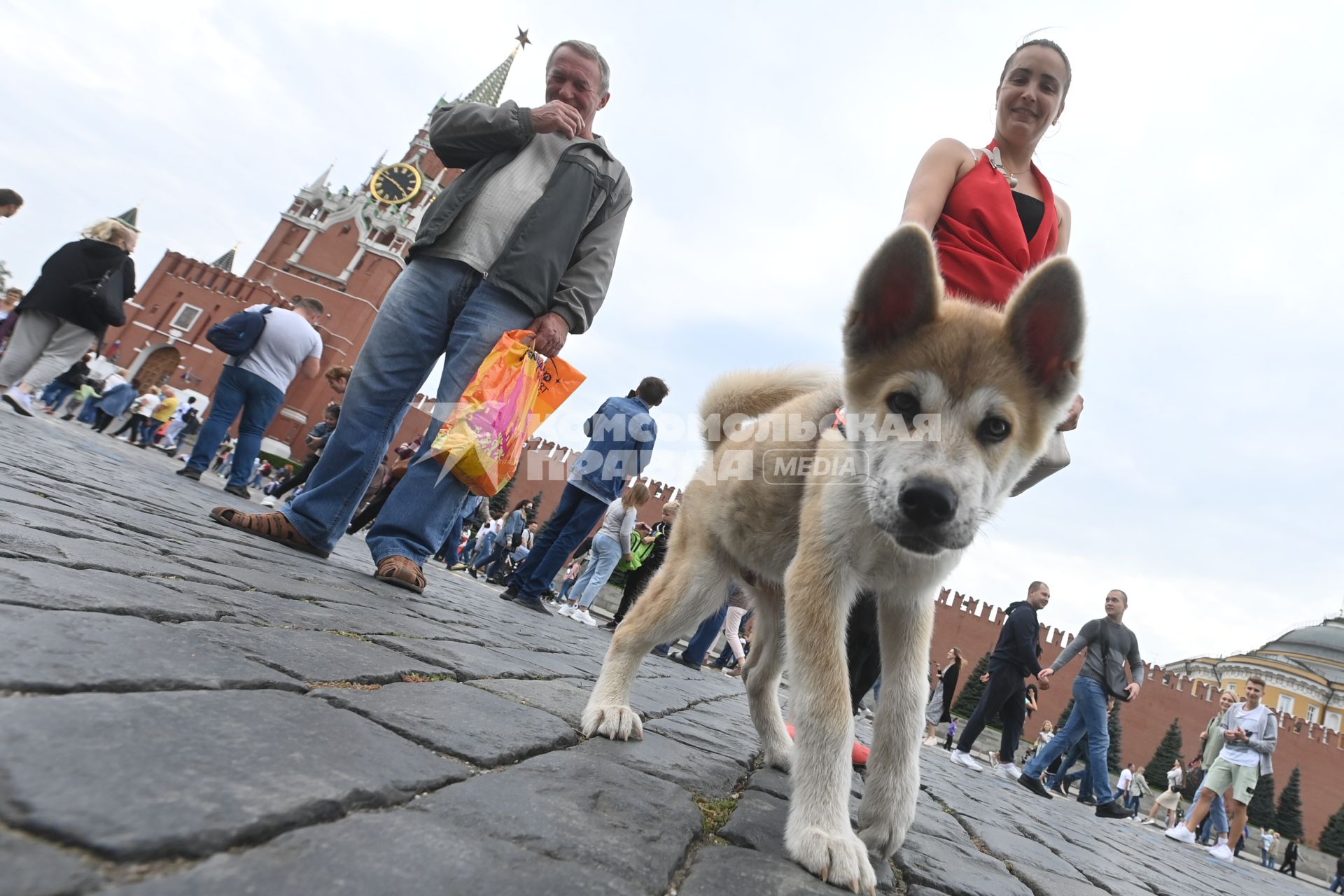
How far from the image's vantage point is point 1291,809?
3309 cm

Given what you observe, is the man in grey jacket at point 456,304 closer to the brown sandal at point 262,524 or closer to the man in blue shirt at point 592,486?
the brown sandal at point 262,524

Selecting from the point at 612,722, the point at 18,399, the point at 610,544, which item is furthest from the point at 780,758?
the point at 18,399

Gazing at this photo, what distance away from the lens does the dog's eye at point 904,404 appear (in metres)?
2.39

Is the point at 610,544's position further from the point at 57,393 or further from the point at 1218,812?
the point at 57,393

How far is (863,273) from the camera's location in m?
2.50

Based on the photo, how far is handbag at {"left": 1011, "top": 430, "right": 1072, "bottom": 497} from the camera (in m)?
3.01

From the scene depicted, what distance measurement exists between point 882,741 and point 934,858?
1.46 feet

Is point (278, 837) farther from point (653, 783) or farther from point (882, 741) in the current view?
point (882, 741)

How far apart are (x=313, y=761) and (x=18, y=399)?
10.5 metres

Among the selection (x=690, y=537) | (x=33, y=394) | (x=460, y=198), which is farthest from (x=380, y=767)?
(x=33, y=394)

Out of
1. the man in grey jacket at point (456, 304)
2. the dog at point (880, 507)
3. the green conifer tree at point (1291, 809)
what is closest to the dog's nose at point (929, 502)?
the dog at point (880, 507)

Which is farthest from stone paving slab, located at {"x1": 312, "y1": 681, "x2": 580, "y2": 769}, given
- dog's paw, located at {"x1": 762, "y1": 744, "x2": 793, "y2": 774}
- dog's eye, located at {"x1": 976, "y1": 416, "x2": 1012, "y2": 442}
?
dog's eye, located at {"x1": 976, "y1": 416, "x2": 1012, "y2": 442}

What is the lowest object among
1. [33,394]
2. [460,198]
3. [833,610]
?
[33,394]

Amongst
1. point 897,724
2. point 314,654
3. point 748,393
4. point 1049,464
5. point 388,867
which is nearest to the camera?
point 388,867
